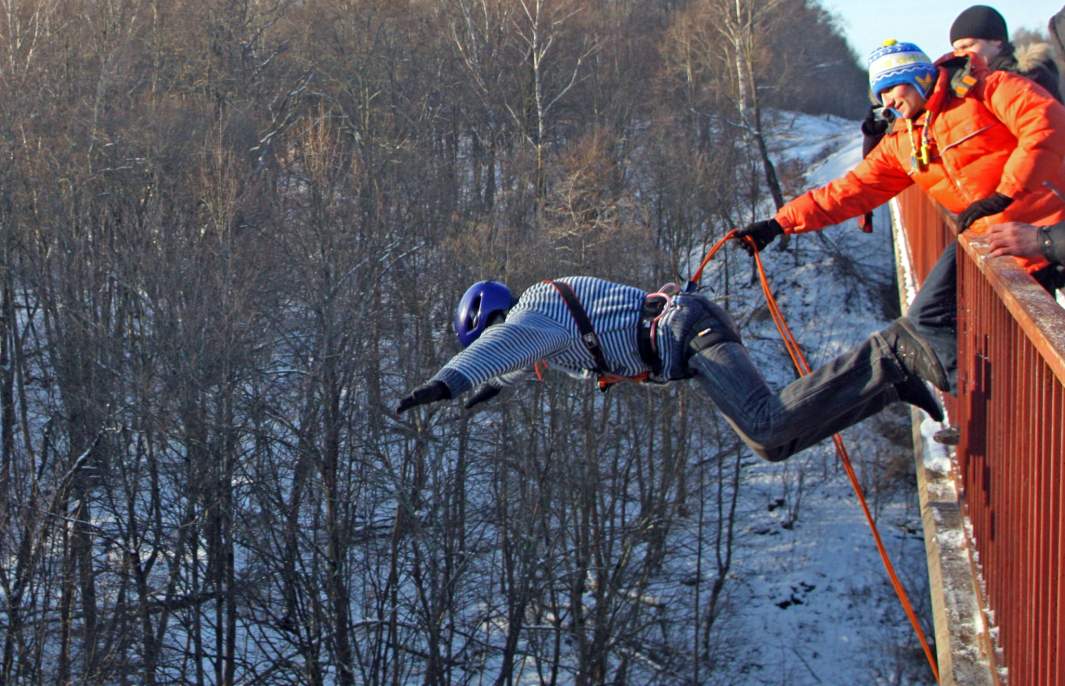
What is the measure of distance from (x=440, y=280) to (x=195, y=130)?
6.91m

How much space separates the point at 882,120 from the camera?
5.04 metres

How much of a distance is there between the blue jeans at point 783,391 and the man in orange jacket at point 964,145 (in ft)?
0.73

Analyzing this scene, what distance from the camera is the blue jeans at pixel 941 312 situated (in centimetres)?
426

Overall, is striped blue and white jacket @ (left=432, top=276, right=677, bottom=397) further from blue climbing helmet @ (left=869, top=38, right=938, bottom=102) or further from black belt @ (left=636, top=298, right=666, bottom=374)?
blue climbing helmet @ (left=869, top=38, right=938, bottom=102)

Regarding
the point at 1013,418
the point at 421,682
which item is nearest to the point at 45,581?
the point at 421,682

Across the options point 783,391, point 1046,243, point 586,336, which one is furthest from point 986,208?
point 586,336

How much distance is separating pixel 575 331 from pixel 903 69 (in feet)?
5.28

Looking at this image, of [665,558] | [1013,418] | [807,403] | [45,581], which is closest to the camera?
[1013,418]

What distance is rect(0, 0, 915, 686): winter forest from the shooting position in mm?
21125

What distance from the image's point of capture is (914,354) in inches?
165

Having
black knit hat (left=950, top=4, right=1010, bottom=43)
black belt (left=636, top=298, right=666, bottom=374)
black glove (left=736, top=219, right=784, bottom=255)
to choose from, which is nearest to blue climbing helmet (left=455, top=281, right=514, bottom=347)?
black belt (left=636, top=298, right=666, bottom=374)

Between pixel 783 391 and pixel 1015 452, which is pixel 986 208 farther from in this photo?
pixel 1015 452

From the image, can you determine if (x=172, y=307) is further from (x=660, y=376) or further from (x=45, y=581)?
(x=660, y=376)

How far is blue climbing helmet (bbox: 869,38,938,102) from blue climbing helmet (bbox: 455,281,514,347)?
66.6 inches
